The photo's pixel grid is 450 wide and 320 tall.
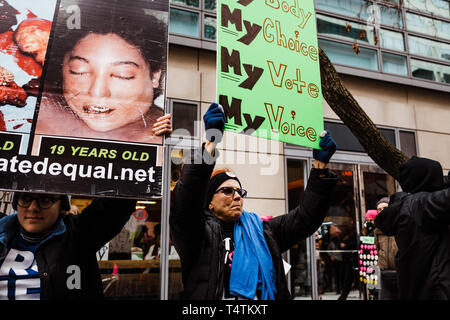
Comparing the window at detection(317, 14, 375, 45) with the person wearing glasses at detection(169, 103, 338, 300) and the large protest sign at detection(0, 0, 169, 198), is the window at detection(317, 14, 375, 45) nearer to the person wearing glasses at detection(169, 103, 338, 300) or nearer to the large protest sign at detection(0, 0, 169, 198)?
the person wearing glasses at detection(169, 103, 338, 300)

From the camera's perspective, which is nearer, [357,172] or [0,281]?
[0,281]

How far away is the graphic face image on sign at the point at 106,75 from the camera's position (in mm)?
2293

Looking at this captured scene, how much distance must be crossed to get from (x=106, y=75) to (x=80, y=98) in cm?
21

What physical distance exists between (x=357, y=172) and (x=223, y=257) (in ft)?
23.1

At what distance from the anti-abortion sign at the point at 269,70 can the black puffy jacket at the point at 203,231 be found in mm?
461

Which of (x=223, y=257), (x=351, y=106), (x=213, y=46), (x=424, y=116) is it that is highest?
(x=213, y=46)

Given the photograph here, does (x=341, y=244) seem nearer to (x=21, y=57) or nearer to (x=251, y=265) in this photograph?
(x=251, y=265)

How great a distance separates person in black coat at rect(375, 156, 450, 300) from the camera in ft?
8.50

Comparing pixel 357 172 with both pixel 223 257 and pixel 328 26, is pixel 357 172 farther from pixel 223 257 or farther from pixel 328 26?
pixel 223 257

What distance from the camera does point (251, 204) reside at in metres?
7.53

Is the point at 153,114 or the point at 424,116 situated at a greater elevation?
the point at 424,116
